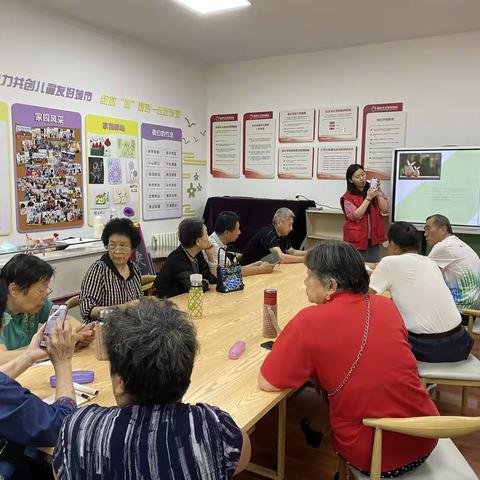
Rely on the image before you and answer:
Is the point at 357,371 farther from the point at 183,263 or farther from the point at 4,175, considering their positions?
the point at 4,175

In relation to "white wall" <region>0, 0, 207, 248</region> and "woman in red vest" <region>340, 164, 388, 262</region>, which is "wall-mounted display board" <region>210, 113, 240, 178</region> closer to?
"white wall" <region>0, 0, 207, 248</region>

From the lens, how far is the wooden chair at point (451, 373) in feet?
7.56

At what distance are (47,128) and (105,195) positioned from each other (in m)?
0.90

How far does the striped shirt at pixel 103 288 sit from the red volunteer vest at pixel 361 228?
282cm

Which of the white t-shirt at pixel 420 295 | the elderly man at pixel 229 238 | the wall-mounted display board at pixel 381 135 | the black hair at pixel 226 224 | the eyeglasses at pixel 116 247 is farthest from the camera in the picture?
the wall-mounted display board at pixel 381 135

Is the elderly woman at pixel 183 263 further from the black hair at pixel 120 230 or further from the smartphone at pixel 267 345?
the smartphone at pixel 267 345

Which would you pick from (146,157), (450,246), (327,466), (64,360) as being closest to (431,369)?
(327,466)

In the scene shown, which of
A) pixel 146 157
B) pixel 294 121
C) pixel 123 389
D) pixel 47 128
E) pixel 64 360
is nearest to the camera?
pixel 123 389

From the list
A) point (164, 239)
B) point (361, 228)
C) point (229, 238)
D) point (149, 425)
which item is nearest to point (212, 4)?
point (229, 238)

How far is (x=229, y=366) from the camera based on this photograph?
1.82m

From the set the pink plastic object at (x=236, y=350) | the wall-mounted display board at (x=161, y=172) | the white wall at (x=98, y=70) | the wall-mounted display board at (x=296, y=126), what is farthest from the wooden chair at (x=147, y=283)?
the wall-mounted display board at (x=296, y=126)

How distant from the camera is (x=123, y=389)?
1.01 metres

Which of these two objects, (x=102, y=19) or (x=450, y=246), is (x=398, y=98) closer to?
(x=450, y=246)

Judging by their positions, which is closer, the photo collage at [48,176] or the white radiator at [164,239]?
the photo collage at [48,176]
